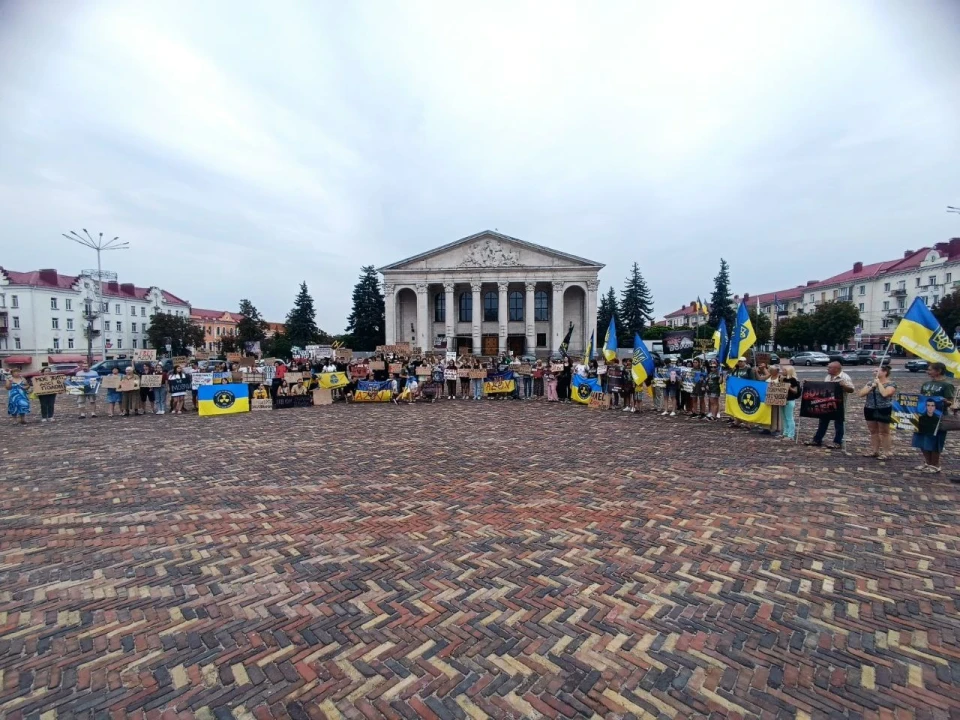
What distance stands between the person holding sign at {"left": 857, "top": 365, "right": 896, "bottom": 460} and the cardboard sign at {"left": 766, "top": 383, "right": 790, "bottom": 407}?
5.21 feet

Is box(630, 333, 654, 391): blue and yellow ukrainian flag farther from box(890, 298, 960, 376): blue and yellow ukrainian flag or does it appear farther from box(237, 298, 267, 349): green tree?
box(237, 298, 267, 349): green tree

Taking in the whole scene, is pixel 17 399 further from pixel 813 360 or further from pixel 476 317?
pixel 813 360

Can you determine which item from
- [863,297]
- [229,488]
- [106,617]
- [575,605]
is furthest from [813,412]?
[863,297]

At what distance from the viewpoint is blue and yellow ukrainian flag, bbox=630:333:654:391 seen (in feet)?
48.3

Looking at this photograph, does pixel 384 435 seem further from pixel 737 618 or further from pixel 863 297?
pixel 863 297

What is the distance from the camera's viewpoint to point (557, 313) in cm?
5938

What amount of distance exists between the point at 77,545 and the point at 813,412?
484 inches

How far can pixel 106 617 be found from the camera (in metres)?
3.85

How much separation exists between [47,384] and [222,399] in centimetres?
498

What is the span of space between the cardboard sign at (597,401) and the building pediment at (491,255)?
144 feet

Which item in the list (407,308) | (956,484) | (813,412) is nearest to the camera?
(956,484)

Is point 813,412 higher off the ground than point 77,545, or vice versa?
point 813,412

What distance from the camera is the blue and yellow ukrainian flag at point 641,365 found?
580 inches

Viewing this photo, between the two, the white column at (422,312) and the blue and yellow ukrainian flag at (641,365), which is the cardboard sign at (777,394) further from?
the white column at (422,312)
